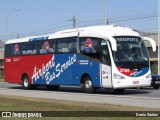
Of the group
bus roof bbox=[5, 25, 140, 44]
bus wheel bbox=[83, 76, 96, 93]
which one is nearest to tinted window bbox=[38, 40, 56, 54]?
bus roof bbox=[5, 25, 140, 44]

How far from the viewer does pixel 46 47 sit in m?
28.3

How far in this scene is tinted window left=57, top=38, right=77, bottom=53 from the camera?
25469 mm

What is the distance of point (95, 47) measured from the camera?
23.8 meters

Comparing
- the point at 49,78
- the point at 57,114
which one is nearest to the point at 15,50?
the point at 49,78

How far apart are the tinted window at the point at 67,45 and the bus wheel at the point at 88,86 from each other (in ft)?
6.02

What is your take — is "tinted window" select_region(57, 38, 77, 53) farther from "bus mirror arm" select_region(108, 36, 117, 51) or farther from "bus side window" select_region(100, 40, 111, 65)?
"bus mirror arm" select_region(108, 36, 117, 51)

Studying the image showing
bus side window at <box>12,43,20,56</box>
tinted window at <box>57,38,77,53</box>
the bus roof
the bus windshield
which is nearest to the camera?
the bus windshield

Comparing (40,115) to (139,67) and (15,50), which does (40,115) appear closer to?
(139,67)

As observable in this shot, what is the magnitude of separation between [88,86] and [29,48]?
278 inches

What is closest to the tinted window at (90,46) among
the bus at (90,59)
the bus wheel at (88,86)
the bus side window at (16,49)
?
the bus at (90,59)

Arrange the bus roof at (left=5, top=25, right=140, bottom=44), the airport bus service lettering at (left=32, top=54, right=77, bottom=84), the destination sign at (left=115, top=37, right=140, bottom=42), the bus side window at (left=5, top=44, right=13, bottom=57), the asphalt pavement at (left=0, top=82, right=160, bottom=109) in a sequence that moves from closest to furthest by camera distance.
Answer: the asphalt pavement at (left=0, top=82, right=160, bottom=109)
the destination sign at (left=115, top=37, right=140, bottom=42)
the bus roof at (left=5, top=25, right=140, bottom=44)
the airport bus service lettering at (left=32, top=54, right=77, bottom=84)
the bus side window at (left=5, top=44, right=13, bottom=57)

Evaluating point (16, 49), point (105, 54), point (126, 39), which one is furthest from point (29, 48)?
point (126, 39)

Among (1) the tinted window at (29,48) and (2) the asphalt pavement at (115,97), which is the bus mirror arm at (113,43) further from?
(1) the tinted window at (29,48)

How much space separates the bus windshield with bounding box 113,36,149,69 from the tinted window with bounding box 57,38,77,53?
10.6 ft
